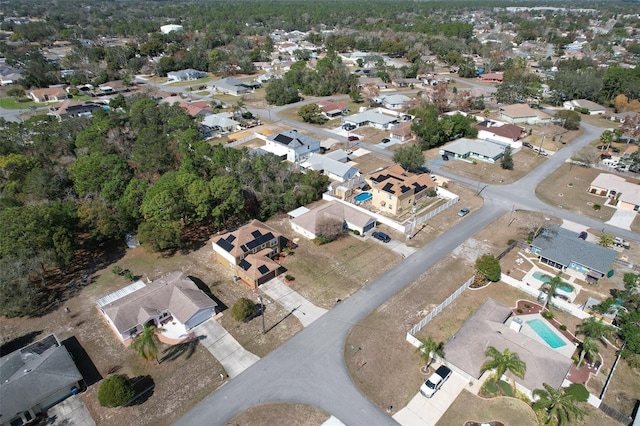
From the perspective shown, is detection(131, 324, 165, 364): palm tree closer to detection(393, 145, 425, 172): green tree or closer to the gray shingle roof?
the gray shingle roof

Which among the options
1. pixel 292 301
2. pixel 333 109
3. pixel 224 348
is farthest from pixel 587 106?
pixel 224 348

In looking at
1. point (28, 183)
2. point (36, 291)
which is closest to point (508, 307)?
point (36, 291)

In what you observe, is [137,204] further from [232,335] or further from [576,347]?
[576,347]

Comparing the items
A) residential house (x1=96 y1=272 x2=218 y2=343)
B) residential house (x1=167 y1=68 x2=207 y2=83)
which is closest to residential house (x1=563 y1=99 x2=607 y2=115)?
residential house (x1=96 y1=272 x2=218 y2=343)

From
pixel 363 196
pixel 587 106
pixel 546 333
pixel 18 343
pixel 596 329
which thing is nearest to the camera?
pixel 596 329

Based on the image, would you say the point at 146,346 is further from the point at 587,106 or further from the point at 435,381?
the point at 587,106

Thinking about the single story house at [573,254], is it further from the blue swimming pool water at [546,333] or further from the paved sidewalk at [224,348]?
the paved sidewalk at [224,348]
